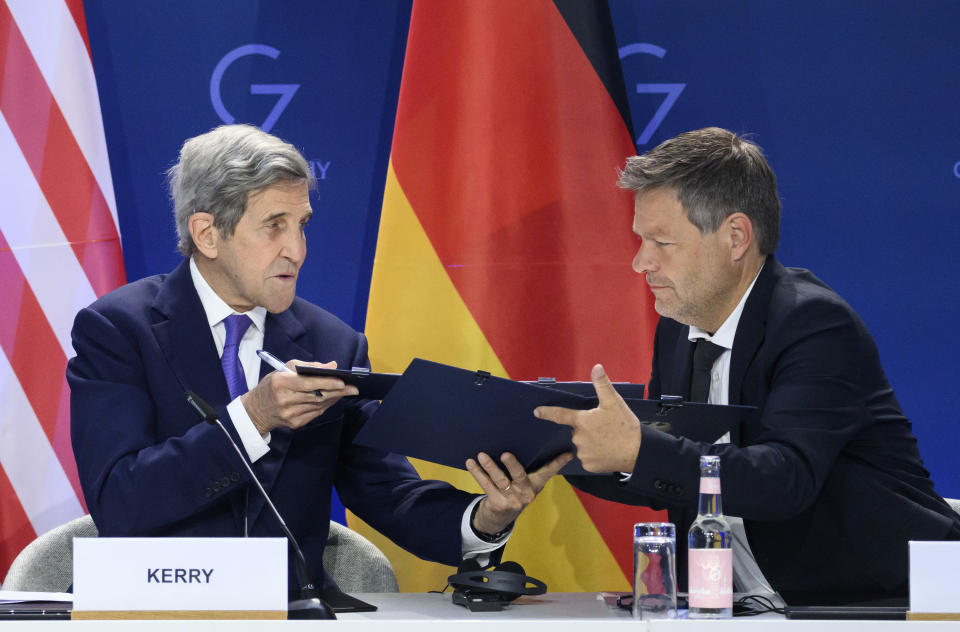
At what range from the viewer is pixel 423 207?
2.93m

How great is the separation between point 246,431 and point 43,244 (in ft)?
3.41

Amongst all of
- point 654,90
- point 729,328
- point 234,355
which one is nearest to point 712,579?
point 729,328

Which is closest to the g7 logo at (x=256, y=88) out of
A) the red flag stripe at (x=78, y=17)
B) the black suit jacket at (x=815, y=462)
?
the red flag stripe at (x=78, y=17)

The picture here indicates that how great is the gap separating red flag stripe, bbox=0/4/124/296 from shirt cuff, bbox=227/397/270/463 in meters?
0.91

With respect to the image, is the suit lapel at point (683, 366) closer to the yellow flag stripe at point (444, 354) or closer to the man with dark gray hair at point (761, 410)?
the man with dark gray hair at point (761, 410)

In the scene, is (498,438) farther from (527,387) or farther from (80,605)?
(80,605)

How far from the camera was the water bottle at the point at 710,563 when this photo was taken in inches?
65.3

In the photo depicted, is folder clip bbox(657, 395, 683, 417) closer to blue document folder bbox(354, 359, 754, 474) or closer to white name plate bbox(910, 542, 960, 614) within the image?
blue document folder bbox(354, 359, 754, 474)

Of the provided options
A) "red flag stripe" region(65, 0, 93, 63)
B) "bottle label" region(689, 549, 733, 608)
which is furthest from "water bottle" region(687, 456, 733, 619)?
"red flag stripe" region(65, 0, 93, 63)

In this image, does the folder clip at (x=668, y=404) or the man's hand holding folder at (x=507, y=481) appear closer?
the folder clip at (x=668, y=404)

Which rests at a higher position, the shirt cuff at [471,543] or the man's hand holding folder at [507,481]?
the man's hand holding folder at [507,481]

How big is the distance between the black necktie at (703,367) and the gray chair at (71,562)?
85 cm

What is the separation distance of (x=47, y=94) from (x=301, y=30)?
87cm

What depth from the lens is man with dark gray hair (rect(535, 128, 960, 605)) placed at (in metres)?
2.01
